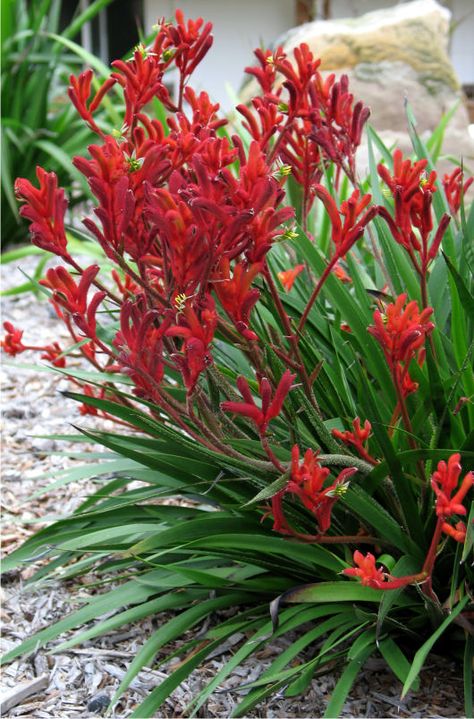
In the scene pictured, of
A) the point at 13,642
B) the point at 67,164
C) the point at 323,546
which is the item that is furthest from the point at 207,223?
the point at 67,164

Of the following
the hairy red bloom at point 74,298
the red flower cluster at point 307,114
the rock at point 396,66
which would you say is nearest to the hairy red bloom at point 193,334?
the hairy red bloom at point 74,298

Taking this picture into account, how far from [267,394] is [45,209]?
0.48m

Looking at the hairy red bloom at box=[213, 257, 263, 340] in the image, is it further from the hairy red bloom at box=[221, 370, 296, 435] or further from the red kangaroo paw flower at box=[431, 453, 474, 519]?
the red kangaroo paw flower at box=[431, 453, 474, 519]

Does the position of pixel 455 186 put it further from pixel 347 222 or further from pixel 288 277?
pixel 347 222

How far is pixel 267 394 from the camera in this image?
132 centimetres

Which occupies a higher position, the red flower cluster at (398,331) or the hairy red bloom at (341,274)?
the red flower cluster at (398,331)

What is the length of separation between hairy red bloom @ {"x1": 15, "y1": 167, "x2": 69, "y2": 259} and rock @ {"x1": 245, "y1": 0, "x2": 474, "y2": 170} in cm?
445

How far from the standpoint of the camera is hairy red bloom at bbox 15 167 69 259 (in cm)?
140

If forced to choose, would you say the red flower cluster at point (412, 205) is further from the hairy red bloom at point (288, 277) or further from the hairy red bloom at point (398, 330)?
the hairy red bloom at point (288, 277)

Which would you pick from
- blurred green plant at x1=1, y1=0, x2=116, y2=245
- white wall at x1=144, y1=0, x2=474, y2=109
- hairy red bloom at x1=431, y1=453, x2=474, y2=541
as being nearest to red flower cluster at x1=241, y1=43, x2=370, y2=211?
hairy red bloom at x1=431, y1=453, x2=474, y2=541

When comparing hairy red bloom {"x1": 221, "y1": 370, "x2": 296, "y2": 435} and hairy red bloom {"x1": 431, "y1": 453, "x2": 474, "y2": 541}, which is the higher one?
hairy red bloom {"x1": 221, "y1": 370, "x2": 296, "y2": 435}

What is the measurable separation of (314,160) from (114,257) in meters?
0.81

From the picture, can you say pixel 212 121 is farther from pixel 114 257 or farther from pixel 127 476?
pixel 127 476

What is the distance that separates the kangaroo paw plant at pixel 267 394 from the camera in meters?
1.35
